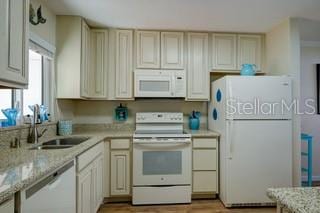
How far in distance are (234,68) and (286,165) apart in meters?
1.47

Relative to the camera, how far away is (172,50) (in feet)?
10.6

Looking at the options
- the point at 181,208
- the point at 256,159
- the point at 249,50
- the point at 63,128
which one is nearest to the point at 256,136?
the point at 256,159

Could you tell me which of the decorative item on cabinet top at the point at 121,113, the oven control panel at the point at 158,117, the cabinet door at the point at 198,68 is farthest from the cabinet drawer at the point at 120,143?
the cabinet door at the point at 198,68

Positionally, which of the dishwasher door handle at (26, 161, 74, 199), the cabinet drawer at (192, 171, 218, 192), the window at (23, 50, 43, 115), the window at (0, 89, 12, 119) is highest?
the window at (23, 50, 43, 115)

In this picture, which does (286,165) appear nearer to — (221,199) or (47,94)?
(221,199)

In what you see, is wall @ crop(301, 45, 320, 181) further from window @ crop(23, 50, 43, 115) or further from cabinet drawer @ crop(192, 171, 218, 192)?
window @ crop(23, 50, 43, 115)

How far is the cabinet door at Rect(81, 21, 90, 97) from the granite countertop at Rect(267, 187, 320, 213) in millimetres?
2471

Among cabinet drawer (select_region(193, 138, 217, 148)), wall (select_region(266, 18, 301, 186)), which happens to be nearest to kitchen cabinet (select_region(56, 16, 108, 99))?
cabinet drawer (select_region(193, 138, 217, 148))

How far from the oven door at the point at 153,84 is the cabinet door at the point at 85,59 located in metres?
0.65

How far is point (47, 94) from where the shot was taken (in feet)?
8.81

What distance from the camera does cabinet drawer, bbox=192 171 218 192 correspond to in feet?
9.64

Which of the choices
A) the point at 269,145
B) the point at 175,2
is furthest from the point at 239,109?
the point at 175,2

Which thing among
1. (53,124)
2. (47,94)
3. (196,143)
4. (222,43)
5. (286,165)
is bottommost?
(286,165)

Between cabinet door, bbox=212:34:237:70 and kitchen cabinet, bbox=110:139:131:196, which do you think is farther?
cabinet door, bbox=212:34:237:70
